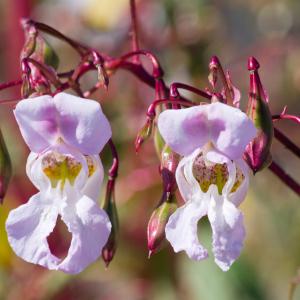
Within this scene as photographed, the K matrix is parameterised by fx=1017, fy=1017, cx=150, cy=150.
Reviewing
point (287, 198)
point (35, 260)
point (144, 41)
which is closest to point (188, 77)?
point (144, 41)

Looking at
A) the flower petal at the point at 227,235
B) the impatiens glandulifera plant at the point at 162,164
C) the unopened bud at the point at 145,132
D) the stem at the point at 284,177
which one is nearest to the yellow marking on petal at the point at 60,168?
the impatiens glandulifera plant at the point at 162,164

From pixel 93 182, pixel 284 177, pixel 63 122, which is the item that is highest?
pixel 63 122

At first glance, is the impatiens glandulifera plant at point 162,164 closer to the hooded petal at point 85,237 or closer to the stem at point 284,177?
→ the hooded petal at point 85,237

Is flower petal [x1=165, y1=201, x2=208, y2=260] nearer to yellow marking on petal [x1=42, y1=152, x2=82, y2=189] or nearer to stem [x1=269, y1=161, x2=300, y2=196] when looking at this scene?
yellow marking on petal [x1=42, y1=152, x2=82, y2=189]

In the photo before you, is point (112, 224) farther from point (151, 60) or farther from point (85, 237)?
point (151, 60)

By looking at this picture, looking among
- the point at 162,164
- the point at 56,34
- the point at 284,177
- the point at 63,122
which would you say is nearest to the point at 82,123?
the point at 63,122

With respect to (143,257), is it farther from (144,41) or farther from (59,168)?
(59,168)
